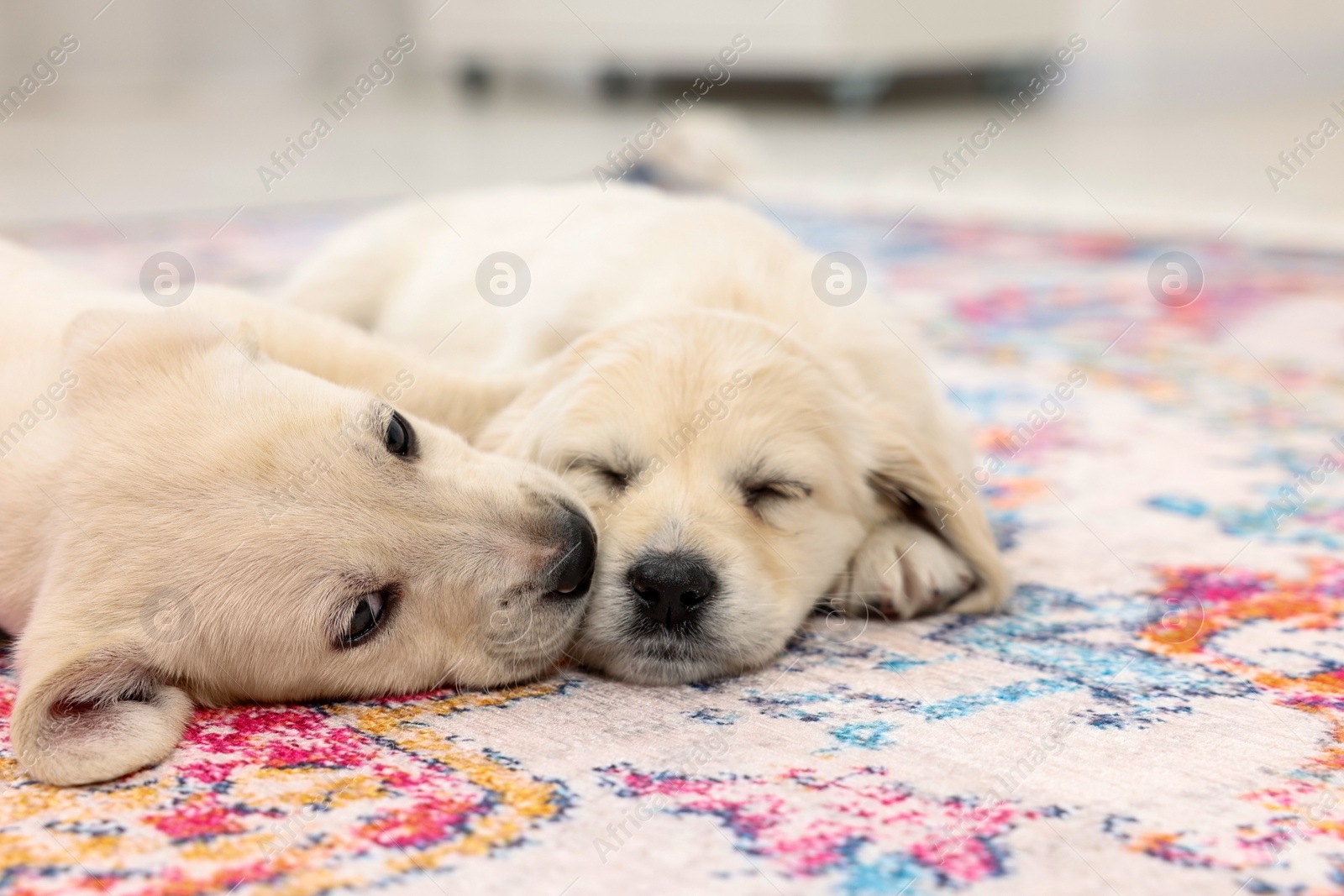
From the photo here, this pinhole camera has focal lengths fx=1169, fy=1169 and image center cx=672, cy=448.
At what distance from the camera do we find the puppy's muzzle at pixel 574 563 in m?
1.92

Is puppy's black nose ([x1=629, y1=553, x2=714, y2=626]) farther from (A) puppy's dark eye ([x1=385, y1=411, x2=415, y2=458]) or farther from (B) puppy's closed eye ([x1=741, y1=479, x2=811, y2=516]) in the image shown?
(A) puppy's dark eye ([x1=385, y1=411, x2=415, y2=458])

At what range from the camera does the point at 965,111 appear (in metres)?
10.2

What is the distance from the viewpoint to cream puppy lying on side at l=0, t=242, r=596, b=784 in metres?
1.68

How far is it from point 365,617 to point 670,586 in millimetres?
496

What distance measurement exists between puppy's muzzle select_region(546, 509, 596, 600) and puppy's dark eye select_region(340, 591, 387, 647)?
0.27 meters

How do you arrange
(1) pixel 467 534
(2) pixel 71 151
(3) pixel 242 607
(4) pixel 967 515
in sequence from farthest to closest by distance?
(2) pixel 71 151 → (4) pixel 967 515 → (1) pixel 467 534 → (3) pixel 242 607

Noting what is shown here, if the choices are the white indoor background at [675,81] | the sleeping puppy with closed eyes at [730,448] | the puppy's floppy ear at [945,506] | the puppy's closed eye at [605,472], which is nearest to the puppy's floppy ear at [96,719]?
the sleeping puppy with closed eyes at [730,448]

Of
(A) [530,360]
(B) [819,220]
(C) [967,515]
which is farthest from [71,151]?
(C) [967,515]

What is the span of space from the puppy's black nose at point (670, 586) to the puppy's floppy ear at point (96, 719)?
731mm

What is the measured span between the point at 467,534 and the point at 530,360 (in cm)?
97

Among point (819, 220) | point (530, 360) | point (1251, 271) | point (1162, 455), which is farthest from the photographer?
point (819, 220)

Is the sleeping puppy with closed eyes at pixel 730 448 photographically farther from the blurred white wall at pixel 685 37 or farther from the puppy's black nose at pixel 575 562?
the blurred white wall at pixel 685 37

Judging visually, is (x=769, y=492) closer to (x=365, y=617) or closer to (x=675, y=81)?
(x=365, y=617)

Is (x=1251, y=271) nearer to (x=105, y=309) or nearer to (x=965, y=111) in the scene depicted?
(x=105, y=309)
